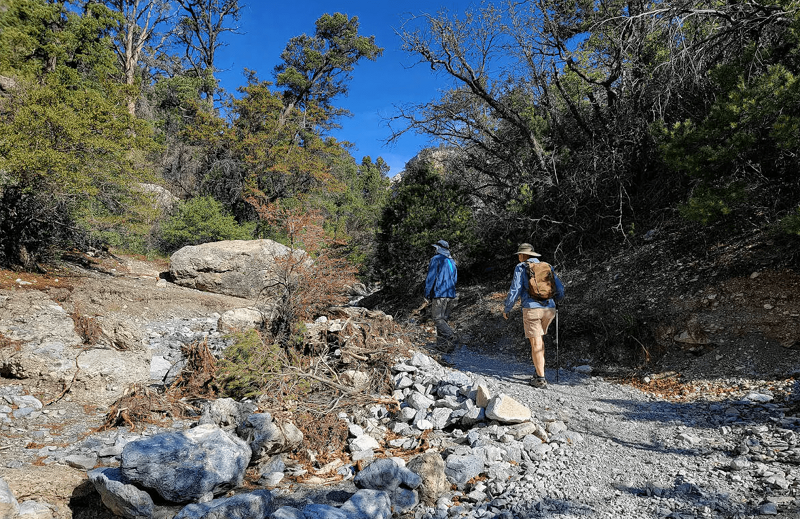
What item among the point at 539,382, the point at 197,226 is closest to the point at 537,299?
the point at 539,382

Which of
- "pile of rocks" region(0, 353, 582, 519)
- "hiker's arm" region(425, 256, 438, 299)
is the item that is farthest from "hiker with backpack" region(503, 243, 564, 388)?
"hiker's arm" region(425, 256, 438, 299)

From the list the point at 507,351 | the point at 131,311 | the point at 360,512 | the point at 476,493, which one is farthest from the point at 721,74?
the point at 131,311

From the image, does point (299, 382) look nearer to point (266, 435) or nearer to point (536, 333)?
point (266, 435)

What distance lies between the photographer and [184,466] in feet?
9.82

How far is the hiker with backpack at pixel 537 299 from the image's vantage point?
5395 millimetres

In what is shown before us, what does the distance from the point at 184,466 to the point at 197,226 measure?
46.7 ft

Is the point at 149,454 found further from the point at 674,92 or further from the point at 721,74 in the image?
the point at 674,92

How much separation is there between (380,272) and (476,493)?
8.46 m

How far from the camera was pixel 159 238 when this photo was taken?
17.0 metres

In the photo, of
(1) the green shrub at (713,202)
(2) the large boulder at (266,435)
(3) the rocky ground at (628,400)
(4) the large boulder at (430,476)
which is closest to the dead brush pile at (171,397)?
(3) the rocky ground at (628,400)

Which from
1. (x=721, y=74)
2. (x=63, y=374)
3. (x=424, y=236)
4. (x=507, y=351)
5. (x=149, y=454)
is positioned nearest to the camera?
(x=149, y=454)

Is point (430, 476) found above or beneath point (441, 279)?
beneath

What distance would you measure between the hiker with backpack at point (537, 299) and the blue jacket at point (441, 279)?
74.6 inches

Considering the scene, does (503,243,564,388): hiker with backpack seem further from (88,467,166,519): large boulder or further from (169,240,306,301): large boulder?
(169,240,306,301): large boulder
